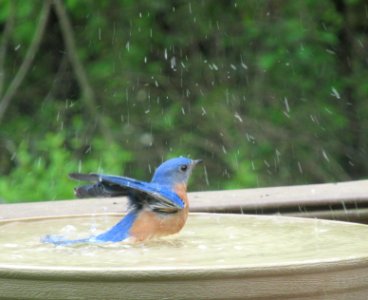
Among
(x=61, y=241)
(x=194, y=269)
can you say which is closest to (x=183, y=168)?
(x=61, y=241)

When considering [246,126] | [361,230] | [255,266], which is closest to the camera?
[255,266]

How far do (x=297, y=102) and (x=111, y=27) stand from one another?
5.15 feet

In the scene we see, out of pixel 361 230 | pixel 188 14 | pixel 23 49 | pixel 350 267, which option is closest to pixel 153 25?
pixel 188 14

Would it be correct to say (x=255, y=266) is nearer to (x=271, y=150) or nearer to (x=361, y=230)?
(x=361, y=230)

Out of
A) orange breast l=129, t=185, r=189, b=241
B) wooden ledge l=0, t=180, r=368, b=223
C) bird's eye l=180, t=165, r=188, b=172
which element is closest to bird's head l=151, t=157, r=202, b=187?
bird's eye l=180, t=165, r=188, b=172

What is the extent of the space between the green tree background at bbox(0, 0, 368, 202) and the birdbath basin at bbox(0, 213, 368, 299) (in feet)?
16.6

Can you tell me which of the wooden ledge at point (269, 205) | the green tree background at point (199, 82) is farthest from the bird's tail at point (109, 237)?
the green tree background at point (199, 82)

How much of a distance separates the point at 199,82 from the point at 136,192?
18.3 feet

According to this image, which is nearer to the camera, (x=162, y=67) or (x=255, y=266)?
(x=255, y=266)

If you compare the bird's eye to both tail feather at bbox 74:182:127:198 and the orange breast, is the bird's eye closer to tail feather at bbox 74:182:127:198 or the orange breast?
the orange breast

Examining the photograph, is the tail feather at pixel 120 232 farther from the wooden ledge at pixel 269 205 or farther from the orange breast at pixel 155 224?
the wooden ledge at pixel 269 205

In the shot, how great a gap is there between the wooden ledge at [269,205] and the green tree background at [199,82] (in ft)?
13.3

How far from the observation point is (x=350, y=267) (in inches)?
77.0

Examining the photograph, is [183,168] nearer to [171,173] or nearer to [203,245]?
[171,173]
